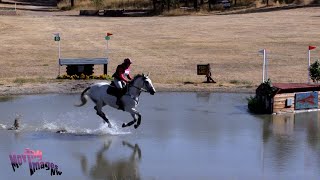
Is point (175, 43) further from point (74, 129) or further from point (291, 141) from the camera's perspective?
point (291, 141)

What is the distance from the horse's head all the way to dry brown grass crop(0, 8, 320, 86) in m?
10.2

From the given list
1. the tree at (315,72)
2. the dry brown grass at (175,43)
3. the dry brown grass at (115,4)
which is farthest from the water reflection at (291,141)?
the dry brown grass at (115,4)

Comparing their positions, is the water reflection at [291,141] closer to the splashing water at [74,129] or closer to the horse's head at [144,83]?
the horse's head at [144,83]

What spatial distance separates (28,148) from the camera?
60.2 feet

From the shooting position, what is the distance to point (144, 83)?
19.8 metres

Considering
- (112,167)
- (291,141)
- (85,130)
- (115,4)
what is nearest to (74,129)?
(85,130)

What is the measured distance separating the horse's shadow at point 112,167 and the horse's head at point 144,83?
187 cm

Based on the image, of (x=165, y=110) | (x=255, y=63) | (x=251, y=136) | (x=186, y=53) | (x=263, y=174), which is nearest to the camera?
(x=263, y=174)

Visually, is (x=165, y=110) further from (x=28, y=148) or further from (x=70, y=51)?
(x=70, y=51)

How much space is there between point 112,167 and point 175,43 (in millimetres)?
30682

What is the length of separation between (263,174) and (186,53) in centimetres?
2558

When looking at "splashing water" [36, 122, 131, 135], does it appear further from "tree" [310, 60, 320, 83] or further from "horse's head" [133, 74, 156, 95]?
"tree" [310, 60, 320, 83]

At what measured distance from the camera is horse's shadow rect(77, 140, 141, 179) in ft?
52.5

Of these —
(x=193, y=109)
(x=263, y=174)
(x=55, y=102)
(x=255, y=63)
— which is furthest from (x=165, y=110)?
(x=255, y=63)
